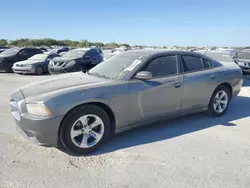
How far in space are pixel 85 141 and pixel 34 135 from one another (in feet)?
2.34

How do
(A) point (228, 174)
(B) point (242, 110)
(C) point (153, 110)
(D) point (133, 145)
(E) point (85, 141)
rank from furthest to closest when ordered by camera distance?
(B) point (242, 110)
(C) point (153, 110)
(D) point (133, 145)
(E) point (85, 141)
(A) point (228, 174)

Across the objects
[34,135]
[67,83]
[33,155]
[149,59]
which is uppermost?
[149,59]

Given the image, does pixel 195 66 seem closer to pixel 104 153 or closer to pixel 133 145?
pixel 133 145

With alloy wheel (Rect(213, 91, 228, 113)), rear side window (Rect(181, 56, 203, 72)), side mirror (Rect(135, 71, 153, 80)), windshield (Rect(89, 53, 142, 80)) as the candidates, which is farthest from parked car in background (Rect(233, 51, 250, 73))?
side mirror (Rect(135, 71, 153, 80))

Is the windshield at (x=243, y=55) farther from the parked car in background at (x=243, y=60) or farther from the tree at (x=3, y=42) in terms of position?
the tree at (x=3, y=42)

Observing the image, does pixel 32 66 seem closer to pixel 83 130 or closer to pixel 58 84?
pixel 58 84

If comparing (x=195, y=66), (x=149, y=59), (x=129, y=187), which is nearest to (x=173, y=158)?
(x=129, y=187)

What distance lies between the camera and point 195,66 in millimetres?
4953

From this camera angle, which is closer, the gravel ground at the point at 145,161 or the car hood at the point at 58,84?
the gravel ground at the point at 145,161

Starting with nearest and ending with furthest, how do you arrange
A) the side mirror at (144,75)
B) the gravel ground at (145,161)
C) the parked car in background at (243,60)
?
the gravel ground at (145,161), the side mirror at (144,75), the parked car in background at (243,60)

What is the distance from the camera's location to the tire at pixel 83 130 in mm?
3434

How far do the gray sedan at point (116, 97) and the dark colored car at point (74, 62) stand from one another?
6.94 metres

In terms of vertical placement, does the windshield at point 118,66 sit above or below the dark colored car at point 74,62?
above

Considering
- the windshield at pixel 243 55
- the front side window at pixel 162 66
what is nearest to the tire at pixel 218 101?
the front side window at pixel 162 66
